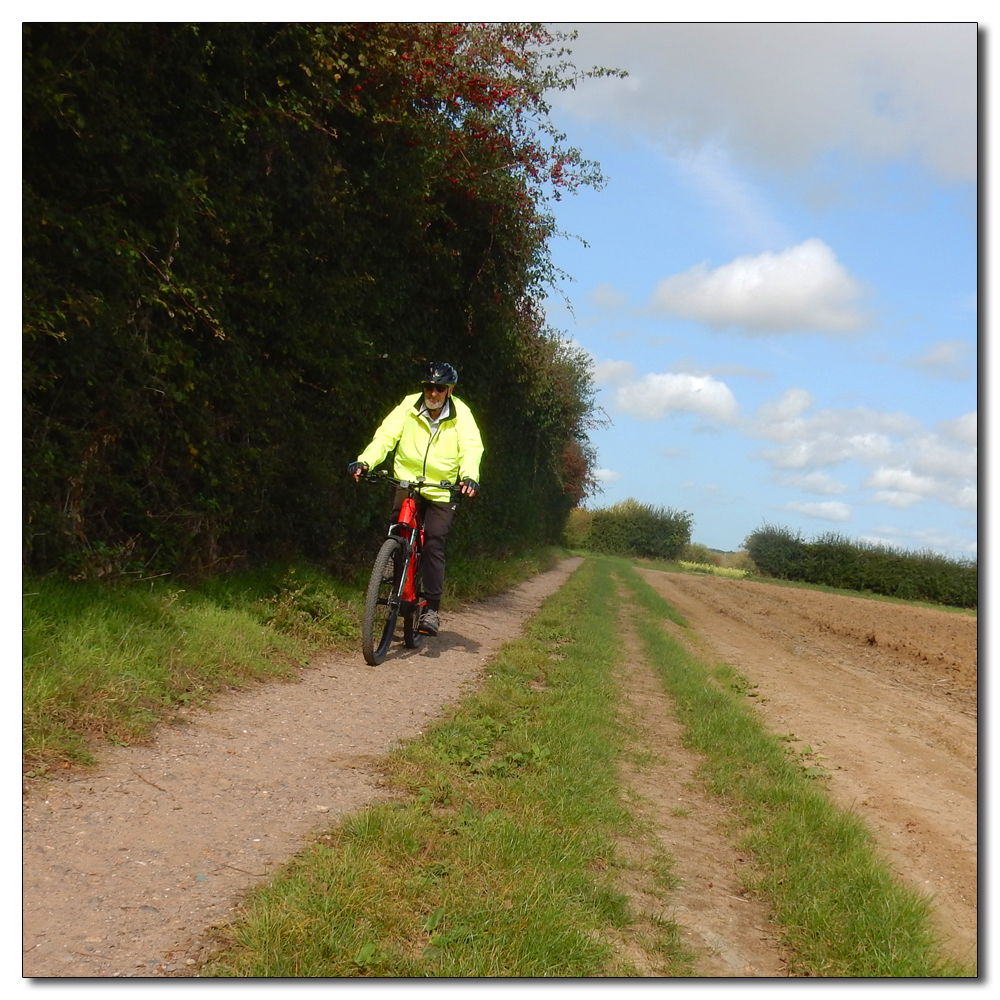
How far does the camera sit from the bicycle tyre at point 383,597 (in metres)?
5.79

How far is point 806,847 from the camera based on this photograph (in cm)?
334

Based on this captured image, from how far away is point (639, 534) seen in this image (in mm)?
62656

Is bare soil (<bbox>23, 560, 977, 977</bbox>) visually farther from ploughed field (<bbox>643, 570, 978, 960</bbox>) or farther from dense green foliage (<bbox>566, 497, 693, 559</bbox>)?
dense green foliage (<bbox>566, 497, 693, 559</bbox>)

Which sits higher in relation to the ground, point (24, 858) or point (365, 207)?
point (365, 207)

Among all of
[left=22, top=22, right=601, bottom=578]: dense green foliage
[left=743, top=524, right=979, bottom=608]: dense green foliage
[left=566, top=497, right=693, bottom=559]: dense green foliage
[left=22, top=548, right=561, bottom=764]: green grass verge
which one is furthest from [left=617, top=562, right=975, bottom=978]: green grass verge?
[left=566, top=497, right=693, bottom=559]: dense green foliage

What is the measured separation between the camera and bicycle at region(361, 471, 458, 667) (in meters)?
5.88

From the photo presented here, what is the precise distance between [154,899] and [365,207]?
612 cm

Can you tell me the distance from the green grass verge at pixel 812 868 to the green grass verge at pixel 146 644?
2760 millimetres

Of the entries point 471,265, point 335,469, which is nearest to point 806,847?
point 335,469

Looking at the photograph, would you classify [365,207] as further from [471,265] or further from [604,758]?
[604,758]

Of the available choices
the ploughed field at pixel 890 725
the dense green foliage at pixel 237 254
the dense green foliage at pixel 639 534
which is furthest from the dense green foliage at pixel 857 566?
the dense green foliage at pixel 237 254

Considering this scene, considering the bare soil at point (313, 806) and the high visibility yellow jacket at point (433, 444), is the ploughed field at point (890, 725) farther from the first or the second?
the high visibility yellow jacket at point (433, 444)

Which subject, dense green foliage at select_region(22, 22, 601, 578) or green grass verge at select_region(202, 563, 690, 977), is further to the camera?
dense green foliage at select_region(22, 22, 601, 578)

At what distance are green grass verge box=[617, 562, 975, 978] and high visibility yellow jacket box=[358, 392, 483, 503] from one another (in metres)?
2.57
